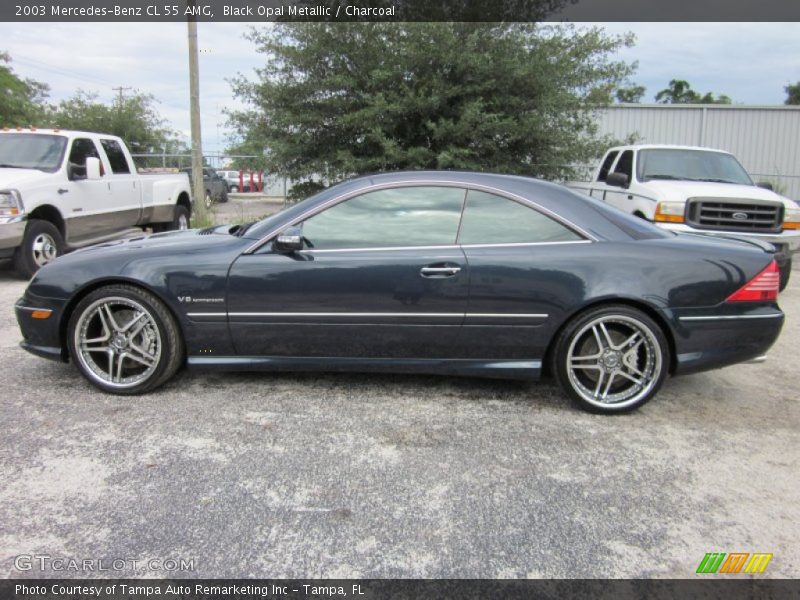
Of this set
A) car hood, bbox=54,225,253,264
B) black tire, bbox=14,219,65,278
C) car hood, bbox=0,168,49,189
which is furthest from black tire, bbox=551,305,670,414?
car hood, bbox=0,168,49,189

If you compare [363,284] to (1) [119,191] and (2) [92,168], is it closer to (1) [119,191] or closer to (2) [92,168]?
(2) [92,168]

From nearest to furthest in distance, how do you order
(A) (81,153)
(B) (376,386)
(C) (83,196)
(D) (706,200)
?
(B) (376,386) → (D) (706,200) → (C) (83,196) → (A) (81,153)

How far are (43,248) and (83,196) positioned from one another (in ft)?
3.57

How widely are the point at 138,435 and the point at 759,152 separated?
2233 centimetres

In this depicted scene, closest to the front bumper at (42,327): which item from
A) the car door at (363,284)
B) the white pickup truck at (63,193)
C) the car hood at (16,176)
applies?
the car door at (363,284)

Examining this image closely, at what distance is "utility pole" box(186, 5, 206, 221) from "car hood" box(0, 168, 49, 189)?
552 centimetres

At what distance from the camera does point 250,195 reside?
2912cm

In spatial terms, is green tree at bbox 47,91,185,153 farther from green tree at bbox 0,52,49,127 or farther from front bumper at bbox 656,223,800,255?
front bumper at bbox 656,223,800,255

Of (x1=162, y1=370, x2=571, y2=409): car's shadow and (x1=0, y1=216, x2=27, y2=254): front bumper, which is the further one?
(x1=0, y1=216, x2=27, y2=254): front bumper

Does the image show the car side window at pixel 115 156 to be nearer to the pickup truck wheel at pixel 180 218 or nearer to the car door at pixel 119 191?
the car door at pixel 119 191

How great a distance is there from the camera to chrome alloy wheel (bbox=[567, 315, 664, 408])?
3.62 meters

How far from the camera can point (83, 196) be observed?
8.51 meters

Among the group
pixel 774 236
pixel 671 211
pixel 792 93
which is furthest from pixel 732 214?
pixel 792 93

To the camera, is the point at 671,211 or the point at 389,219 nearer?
the point at 389,219
